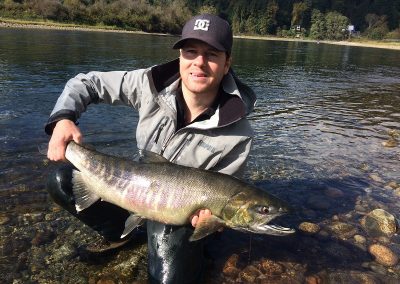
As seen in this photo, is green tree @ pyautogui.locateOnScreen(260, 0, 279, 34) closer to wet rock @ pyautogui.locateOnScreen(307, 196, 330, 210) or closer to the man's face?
wet rock @ pyautogui.locateOnScreen(307, 196, 330, 210)

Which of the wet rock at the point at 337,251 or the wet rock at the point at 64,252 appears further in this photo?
the wet rock at the point at 337,251

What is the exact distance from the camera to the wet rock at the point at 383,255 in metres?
4.94

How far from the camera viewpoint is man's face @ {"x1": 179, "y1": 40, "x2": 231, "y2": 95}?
4133 mm

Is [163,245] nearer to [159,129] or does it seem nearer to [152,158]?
[152,158]

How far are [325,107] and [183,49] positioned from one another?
11351mm

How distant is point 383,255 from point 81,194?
12.3 feet

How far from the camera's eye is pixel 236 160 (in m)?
4.32

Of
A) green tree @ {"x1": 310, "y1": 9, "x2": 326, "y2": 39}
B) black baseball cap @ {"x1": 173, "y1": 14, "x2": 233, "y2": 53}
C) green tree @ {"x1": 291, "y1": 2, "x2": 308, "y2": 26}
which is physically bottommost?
black baseball cap @ {"x1": 173, "y1": 14, "x2": 233, "y2": 53}

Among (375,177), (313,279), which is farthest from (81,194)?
(375,177)

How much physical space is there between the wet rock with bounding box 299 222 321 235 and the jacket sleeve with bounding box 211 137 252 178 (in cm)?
180

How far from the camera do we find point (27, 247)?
15.6 ft

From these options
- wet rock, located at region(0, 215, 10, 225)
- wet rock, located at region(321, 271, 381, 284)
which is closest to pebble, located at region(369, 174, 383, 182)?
wet rock, located at region(321, 271, 381, 284)

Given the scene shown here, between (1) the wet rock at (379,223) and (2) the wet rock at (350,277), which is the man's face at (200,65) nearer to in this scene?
(2) the wet rock at (350,277)

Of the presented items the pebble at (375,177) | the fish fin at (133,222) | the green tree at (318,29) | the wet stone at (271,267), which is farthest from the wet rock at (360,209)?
the green tree at (318,29)
